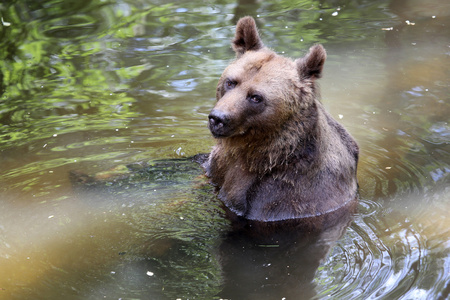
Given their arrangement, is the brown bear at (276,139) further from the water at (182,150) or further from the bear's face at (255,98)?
the water at (182,150)

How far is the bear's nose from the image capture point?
20.7ft

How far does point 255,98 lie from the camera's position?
6.53 metres

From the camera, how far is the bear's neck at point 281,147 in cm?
675

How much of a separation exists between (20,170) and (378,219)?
4825mm

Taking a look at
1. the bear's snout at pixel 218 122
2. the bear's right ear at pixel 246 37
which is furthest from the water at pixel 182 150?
the bear's right ear at pixel 246 37

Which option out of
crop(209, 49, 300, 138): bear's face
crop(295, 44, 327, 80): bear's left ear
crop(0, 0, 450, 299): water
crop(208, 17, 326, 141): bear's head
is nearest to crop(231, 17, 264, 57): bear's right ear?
crop(208, 17, 326, 141): bear's head

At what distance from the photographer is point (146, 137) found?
31.0 feet

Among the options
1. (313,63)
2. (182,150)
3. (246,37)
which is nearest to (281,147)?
(313,63)

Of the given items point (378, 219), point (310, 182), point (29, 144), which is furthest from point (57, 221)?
point (378, 219)

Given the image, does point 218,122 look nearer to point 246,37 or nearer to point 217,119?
point 217,119

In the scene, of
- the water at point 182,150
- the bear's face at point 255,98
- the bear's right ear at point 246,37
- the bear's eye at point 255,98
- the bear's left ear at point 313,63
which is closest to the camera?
the water at point 182,150

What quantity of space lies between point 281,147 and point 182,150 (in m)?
2.60

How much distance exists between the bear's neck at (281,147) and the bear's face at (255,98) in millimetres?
131

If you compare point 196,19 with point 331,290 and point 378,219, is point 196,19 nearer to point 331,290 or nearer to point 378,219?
point 378,219
